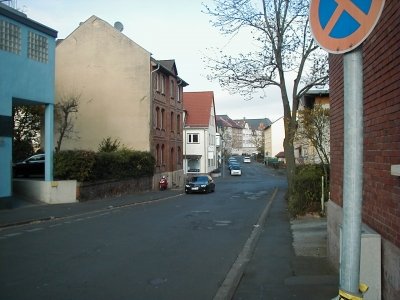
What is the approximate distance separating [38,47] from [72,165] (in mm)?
6800

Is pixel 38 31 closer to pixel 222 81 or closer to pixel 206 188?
pixel 222 81

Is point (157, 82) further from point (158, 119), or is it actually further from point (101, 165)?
point (101, 165)

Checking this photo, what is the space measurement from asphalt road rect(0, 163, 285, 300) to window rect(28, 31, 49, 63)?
8.62m

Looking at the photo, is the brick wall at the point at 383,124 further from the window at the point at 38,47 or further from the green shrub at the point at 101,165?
the green shrub at the point at 101,165

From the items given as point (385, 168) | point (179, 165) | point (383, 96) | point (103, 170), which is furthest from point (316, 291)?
point (179, 165)

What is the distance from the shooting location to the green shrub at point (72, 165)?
25969 mm

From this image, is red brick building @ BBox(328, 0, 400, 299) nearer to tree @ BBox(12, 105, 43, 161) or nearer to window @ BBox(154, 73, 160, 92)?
tree @ BBox(12, 105, 43, 161)

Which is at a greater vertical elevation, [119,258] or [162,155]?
[162,155]

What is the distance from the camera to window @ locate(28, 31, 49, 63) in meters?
21.9

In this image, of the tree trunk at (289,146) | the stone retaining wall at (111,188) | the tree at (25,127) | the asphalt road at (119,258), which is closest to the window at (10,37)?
the asphalt road at (119,258)

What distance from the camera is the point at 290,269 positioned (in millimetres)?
8648

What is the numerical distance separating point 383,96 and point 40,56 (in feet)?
65.8

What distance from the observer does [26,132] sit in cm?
3766

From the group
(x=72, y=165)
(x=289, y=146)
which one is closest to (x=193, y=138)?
(x=72, y=165)
